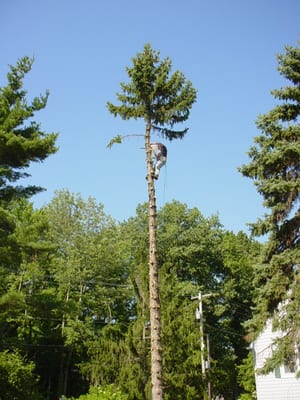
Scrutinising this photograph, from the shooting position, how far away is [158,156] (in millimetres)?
11266

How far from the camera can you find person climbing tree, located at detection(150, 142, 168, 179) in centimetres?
1123

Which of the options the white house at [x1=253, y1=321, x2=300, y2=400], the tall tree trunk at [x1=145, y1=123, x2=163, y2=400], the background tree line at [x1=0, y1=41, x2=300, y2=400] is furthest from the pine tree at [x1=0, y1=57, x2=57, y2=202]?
the white house at [x1=253, y1=321, x2=300, y2=400]

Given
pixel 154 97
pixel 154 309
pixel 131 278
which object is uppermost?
pixel 154 97

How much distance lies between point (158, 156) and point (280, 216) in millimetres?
→ 3956

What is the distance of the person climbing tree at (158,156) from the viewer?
11.2 meters

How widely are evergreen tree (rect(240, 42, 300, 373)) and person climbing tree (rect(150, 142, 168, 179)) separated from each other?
282 centimetres

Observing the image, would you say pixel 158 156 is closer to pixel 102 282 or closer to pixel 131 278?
pixel 131 278

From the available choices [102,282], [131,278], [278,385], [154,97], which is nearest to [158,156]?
[154,97]

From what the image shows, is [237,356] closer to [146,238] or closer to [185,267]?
[185,267]

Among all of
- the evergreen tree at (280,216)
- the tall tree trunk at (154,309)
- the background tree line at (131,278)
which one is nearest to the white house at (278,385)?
the background tree line at (131,278)

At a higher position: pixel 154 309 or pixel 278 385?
pixel 154 309

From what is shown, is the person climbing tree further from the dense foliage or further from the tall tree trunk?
the dense foliage

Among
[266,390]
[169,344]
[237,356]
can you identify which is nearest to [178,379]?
[169,344]

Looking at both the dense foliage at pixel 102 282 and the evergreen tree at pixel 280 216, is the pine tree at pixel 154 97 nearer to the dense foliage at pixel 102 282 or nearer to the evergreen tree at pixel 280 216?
the evergreen tree at pixel 280 216
